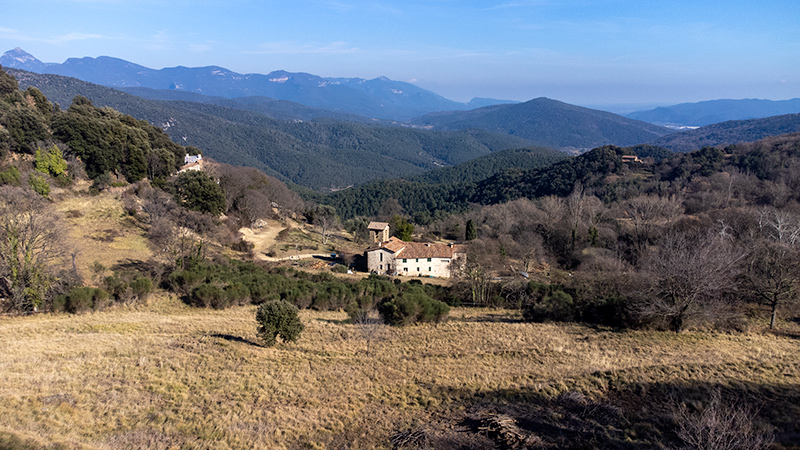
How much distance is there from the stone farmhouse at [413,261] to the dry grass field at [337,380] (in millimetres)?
19653

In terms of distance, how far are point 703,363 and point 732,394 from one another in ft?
9.66

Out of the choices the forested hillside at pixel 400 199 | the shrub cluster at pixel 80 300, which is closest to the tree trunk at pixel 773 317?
the shrub cluster at pixel 80 300

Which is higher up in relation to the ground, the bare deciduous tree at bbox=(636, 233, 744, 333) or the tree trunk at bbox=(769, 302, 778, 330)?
the bare deciduous tree at bbox=(636, 233, 744, 333)

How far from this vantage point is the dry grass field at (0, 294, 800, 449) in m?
10.5

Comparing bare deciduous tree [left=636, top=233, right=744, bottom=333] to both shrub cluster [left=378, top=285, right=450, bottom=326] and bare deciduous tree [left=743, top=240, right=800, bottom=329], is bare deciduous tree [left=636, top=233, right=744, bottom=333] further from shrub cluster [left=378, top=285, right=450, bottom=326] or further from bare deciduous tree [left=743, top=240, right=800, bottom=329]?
shrub cluster [left=378, top=285, right=450, bottom=326]

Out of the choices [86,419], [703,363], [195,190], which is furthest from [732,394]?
[195,190]

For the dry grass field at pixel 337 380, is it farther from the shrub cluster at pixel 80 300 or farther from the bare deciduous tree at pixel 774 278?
the bare deciduous tree at pixel 774 278

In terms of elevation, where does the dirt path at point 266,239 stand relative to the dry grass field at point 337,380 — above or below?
below

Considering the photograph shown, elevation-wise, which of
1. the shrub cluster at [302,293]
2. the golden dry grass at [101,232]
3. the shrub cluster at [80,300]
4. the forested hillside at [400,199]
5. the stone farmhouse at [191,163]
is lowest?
the forested hillside at [400,199]

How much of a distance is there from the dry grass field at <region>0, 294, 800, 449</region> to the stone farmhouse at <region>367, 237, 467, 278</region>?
64.5 ft

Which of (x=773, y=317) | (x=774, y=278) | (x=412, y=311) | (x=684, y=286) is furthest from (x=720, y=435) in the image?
(x=774, y=278)

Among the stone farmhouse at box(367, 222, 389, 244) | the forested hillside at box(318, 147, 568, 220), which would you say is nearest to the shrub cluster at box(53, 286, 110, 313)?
the stone farmhouse at box(367, 222, 389, 244)

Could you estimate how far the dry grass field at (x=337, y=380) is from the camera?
10469mm

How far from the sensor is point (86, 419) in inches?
393
